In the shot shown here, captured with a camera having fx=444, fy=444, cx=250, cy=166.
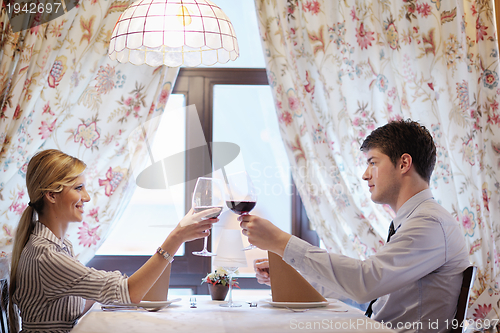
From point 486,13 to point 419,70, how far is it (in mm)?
469

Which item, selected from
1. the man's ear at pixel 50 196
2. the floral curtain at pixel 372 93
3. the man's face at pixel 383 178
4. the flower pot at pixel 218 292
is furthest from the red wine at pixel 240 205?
the floral curtain at pixel 372 93

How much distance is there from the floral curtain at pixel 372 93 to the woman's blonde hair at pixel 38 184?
1246 millimetres

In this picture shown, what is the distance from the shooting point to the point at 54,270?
4.40ft

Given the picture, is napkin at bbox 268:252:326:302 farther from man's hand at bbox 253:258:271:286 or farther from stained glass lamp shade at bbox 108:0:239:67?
stained glass lamp shade at bbox 108:0:239:67

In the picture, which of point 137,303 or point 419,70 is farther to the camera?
point 419,70

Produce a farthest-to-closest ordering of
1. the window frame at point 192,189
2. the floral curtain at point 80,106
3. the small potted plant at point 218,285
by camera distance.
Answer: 1. the window frame at point 192,189
2. the floral curtain at point 80,106
3. the small potted plant at point 218,285

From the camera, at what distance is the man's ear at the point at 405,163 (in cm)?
155

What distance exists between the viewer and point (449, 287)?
1.39 meters

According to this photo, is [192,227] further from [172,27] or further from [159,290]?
[172,27]

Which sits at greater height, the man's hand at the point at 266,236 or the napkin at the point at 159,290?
the man's hand at the point at 266,236

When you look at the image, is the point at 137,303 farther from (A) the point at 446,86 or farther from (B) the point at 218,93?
(A) the point at 446,86

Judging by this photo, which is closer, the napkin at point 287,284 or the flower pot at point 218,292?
the napkin at point 287,284

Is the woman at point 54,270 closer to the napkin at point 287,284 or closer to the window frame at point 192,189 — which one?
the napkin at point 287,284

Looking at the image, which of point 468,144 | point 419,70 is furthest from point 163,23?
point 468,144
